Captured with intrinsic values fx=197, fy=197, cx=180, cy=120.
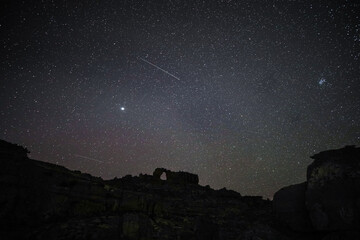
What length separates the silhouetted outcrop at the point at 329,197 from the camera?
9.22 meters

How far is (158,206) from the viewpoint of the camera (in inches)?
547

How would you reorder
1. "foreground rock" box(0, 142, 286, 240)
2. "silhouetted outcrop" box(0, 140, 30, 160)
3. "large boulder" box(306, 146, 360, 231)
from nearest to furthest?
"foreground rock" box(0, 142, 286, 240) → "silhouetted outcrop" box(0, 140, 30, 160) → "large boulder" box(306, 146, 360, 231)

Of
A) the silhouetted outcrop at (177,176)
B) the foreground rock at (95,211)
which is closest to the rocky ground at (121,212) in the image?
the foreground rock at (95,211)

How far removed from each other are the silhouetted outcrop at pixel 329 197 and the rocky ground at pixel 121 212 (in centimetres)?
4

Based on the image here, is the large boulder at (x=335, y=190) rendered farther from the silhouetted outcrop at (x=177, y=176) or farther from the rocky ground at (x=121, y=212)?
the silhouetted outcrop at (x=177, y=176)

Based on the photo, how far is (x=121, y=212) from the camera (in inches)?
449

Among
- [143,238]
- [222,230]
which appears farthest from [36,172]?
[222,230]

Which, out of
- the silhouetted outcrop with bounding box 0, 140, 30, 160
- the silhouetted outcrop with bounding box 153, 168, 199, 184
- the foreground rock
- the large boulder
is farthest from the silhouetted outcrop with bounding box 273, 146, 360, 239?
the silhouetted outcrop with bounding box 0, 140, 30, 160

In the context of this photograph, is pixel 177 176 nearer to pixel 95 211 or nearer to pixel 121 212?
pixel 121 212

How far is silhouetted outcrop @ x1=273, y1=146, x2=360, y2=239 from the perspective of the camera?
9219 mm

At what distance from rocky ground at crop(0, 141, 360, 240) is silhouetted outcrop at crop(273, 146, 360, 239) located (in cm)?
4

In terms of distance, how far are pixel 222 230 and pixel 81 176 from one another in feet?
34.6

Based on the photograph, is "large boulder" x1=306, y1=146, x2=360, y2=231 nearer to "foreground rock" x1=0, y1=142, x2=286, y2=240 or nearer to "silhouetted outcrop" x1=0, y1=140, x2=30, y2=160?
"foreground rock" x1=0, y1=142, x2=286, y2=240

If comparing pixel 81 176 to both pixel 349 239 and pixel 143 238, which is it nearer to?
pixel 143 238
